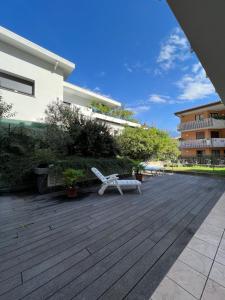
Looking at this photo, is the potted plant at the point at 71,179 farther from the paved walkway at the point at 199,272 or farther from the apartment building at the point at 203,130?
the apartment building at the point at 203,130

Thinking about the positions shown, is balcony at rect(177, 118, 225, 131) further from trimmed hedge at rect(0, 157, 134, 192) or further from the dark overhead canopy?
the dark overhead canopy

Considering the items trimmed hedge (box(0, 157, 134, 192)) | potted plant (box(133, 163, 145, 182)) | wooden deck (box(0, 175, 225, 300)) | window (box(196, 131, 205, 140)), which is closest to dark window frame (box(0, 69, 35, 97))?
trimmed hedge (box(0, 157, 134, 192))

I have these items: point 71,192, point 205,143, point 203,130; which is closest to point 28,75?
point 71,192

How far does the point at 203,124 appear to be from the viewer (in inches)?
876

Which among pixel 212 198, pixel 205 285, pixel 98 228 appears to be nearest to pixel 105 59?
pixel 212 198

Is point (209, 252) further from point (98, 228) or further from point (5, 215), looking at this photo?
point (5, 215)

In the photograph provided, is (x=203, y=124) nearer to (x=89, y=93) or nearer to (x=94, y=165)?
(x=89, y=93)

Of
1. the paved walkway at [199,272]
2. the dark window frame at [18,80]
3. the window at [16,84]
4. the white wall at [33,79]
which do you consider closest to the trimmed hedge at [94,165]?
the white wall at [33,79]

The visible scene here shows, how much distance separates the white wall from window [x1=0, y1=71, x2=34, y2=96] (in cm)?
30

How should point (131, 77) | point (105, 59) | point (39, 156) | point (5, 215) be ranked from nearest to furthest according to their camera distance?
point (5, 215) < point (39, 156) < point (105, 59) < point (131, 77)

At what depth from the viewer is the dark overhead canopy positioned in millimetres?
1559

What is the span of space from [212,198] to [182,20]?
5.58 metres

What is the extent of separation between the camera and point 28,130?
6.59 metres

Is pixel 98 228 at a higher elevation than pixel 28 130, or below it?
below
